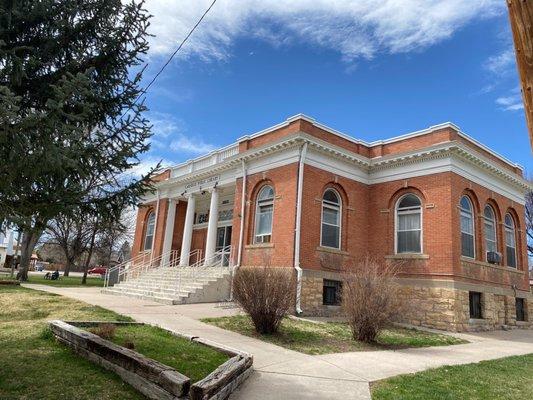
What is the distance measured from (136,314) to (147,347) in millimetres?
5339

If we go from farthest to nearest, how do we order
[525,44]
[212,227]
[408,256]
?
[212,227], [408,256], [525,44]

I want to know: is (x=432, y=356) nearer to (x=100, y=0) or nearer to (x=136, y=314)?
(x=136, y=314)

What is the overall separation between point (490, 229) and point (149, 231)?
1941 centimetres

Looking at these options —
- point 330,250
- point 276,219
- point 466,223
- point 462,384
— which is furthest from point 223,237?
point 462,384

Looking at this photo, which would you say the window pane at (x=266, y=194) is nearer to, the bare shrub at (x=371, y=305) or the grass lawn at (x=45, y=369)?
the bare shrub at (x=371, y=305)

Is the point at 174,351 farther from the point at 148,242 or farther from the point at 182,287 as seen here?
the point at 148,242

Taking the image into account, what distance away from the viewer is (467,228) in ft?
60.6

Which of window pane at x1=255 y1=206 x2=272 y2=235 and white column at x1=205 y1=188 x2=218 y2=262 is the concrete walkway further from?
white column at x1=205 y1=188 x2=218 y2=262

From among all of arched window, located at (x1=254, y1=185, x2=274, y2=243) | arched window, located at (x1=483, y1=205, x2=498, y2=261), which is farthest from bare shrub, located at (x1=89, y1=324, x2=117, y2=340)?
arched window, located at (x1=483, y1=205, x2=498, y2=261)

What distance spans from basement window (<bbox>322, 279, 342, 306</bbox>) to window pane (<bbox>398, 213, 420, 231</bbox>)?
363cm

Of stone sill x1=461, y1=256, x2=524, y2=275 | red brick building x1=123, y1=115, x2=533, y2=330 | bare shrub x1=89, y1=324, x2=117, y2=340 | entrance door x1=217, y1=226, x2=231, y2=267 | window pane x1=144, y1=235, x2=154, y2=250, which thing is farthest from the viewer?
window pane x1=144, y1=235, x2=154, y2=250

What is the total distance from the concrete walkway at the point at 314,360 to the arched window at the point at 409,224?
168 inches

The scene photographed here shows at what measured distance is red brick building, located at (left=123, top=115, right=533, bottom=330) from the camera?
16891mm

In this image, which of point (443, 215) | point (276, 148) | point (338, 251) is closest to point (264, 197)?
point (276, 148)
